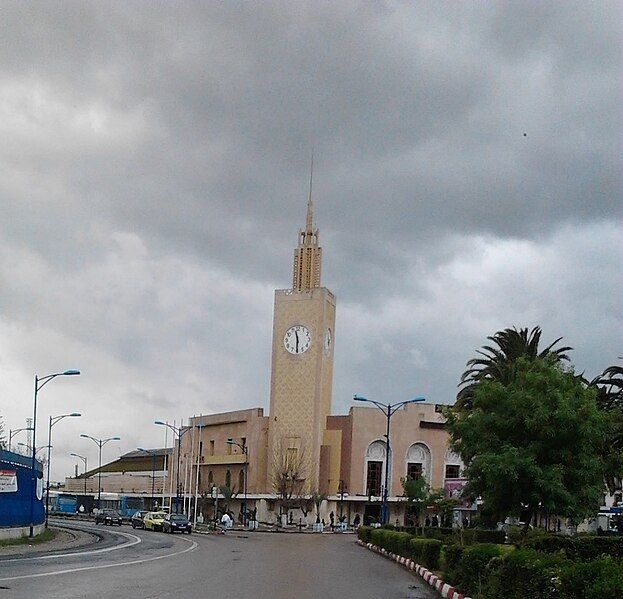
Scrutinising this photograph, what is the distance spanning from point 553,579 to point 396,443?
94346 millimetres

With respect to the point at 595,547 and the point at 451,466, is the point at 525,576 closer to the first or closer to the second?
the point at 595,547

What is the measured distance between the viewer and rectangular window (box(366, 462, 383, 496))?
105062mm

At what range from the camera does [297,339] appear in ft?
345

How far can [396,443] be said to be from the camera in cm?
10619

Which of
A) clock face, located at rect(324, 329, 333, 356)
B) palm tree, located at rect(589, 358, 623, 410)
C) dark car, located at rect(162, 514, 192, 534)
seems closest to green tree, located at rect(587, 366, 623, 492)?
palm tree, located at rect(589, 358, 623, 410)

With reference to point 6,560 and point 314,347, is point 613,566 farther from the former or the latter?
point 314,347

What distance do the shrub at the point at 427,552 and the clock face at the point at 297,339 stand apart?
71.3m

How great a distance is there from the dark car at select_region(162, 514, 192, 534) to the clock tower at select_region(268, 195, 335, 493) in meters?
35.1

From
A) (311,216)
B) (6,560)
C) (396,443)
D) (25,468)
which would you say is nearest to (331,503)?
(396,443)

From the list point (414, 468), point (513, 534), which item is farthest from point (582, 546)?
point (414, 468)

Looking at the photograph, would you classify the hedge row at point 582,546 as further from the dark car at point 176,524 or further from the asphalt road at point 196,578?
the dark car at point 176,524

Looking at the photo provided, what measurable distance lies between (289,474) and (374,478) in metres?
9.75

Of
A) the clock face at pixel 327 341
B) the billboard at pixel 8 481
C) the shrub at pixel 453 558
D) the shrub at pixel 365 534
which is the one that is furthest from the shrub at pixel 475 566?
the clock face at pixel 327 341

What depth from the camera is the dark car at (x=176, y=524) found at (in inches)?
2655
